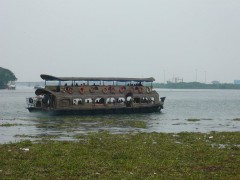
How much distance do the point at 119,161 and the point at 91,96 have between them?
46.4 m

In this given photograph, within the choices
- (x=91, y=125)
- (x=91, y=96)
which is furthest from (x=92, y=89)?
(x=91, y=125)

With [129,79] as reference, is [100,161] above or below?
below

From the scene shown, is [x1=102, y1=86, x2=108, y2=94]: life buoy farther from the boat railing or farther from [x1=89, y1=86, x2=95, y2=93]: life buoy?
[x1=89, y1=86, x2=95, y2=93]: life buoy

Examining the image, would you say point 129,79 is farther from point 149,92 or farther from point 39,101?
point 39,101

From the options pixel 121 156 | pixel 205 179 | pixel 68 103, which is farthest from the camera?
pixel 68 103

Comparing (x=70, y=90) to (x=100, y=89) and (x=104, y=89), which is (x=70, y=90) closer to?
(x=100, y=89)

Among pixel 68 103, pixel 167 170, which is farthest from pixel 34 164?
pixel 68 103

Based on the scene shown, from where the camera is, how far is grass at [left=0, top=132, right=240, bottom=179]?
1558cm

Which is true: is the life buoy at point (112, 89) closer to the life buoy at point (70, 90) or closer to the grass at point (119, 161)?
the life buoy at point (70, 90)

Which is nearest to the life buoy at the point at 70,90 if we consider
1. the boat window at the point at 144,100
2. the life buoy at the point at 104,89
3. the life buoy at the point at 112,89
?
the life buoy at the point at 104,89

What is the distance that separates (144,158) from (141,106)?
52.3 meters

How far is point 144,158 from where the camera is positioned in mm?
19203

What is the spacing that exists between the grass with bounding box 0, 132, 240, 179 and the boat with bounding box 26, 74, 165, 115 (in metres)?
37.7

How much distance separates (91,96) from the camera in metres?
64.6
